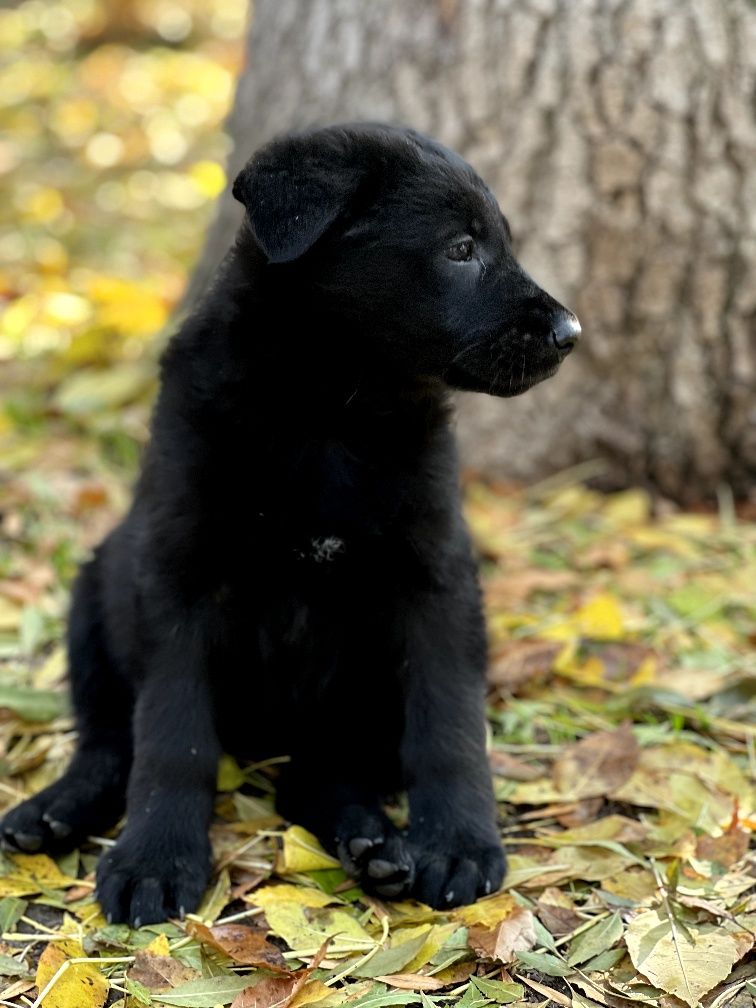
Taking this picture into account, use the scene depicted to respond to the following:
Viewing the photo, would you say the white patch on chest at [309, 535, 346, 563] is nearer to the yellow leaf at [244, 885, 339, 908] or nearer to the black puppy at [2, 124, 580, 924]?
the black puppy at [2, 124, 580, 924]

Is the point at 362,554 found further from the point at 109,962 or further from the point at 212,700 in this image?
the point at 109,962

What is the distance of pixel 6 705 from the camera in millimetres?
3229

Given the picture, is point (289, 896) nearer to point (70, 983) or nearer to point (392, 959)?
point (392, 959)

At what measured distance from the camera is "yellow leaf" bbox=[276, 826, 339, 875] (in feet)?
8.64

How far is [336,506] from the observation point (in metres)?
2.66

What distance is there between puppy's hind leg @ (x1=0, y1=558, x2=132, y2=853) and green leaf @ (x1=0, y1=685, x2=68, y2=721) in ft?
0.75

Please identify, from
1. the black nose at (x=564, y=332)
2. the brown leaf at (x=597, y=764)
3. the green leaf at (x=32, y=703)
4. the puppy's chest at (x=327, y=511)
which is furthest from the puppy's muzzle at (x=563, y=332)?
the green leaf at (x=32, y=703)

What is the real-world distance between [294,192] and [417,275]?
0.32 metres

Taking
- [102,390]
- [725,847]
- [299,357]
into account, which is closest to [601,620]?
[725,847]

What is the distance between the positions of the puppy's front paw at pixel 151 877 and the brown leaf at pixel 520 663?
1124 mm

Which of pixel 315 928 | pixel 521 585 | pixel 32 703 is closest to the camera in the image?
pixel 315 928

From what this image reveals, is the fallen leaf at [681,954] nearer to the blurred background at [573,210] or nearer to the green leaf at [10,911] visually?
the green leaf at [10,911]

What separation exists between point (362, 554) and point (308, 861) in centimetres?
64

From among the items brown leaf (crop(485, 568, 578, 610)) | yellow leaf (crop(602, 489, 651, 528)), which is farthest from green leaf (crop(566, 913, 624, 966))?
yellow leaf (crop(602, 489, 651, 528))
